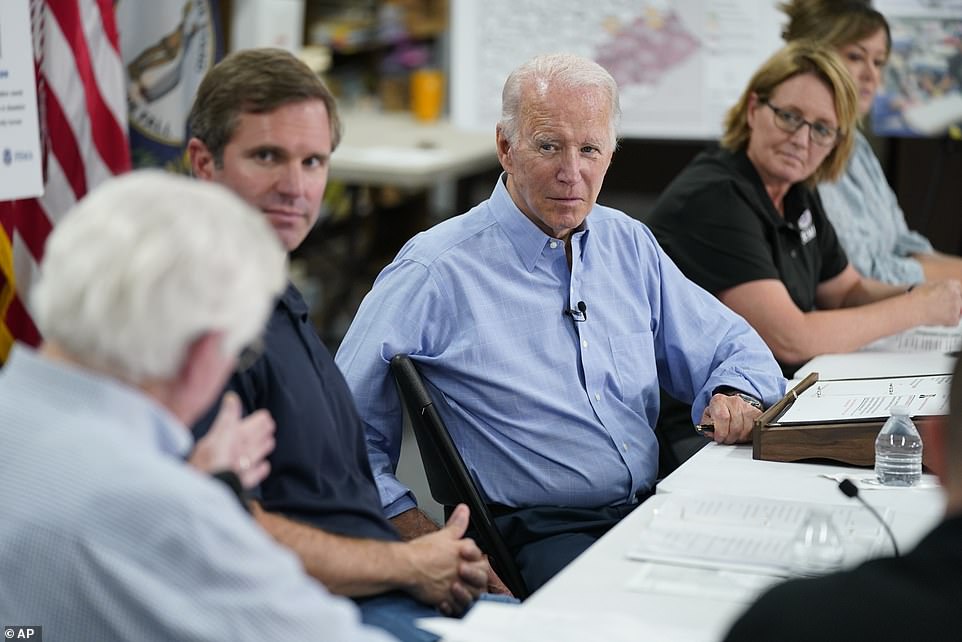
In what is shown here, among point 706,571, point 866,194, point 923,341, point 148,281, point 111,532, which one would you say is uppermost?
point 148,281

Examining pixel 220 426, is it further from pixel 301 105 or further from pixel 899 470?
pixel 899 470

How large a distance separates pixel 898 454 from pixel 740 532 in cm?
48

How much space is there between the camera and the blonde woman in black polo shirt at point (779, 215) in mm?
3020

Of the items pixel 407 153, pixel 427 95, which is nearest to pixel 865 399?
pixel 407 153

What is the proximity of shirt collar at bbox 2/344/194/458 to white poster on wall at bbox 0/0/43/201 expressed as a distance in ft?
6.67

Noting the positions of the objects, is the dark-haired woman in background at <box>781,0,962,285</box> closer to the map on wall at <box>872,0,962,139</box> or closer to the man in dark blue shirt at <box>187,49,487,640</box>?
the map on wall at <box>872,0,962,139</box>

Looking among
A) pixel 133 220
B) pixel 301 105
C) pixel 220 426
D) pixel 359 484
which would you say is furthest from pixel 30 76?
pixel 133 220

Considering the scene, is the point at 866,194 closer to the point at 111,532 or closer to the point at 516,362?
the point at 516,362

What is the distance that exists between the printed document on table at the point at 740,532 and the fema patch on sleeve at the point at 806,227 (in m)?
1.48

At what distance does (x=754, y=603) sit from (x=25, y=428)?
689mm

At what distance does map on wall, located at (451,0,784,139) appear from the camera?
16.7ft

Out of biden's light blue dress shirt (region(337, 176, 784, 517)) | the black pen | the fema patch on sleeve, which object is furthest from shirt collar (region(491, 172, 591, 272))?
the fema patch on sleeve

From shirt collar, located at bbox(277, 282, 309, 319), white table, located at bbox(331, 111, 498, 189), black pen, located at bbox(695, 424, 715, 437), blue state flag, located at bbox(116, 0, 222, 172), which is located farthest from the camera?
white table, located at bbox(331, 111, 498, 189)

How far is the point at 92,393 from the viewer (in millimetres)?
1137
